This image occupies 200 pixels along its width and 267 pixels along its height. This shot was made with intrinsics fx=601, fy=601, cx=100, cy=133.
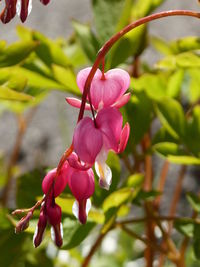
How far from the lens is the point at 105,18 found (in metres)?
1.08

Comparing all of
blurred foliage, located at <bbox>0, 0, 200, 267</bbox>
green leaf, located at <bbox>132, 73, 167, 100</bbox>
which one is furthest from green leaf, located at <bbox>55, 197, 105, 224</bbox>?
green leaf, located at <bbox>132, 73, 167, 100</bbox>

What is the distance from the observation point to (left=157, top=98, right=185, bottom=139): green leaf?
3.05 ft

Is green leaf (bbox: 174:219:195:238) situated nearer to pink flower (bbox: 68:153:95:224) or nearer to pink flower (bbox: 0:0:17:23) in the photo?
pink flower (bbox: 68:153:95:224)

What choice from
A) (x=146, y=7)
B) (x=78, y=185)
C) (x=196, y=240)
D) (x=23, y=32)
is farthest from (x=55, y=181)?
(x=146, y=7)

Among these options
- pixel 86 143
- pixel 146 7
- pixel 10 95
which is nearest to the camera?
pixel 86 143

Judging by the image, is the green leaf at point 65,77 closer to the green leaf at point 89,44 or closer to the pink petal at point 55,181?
the green leaf at point 89,44

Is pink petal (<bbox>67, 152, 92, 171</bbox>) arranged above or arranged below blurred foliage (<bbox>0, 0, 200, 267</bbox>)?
above

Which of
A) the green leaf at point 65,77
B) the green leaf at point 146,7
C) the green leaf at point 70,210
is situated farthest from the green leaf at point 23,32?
the green leaf at point 70,210

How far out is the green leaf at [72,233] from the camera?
0.87m

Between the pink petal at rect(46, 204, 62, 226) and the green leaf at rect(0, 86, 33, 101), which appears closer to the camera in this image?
the pink petal at rect(46, 204, 62, 226)

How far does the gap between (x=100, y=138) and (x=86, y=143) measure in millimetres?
20

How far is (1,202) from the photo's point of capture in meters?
1.49

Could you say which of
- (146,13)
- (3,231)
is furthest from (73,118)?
(3,231)

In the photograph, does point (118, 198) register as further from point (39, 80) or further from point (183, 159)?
point (39, 80)
